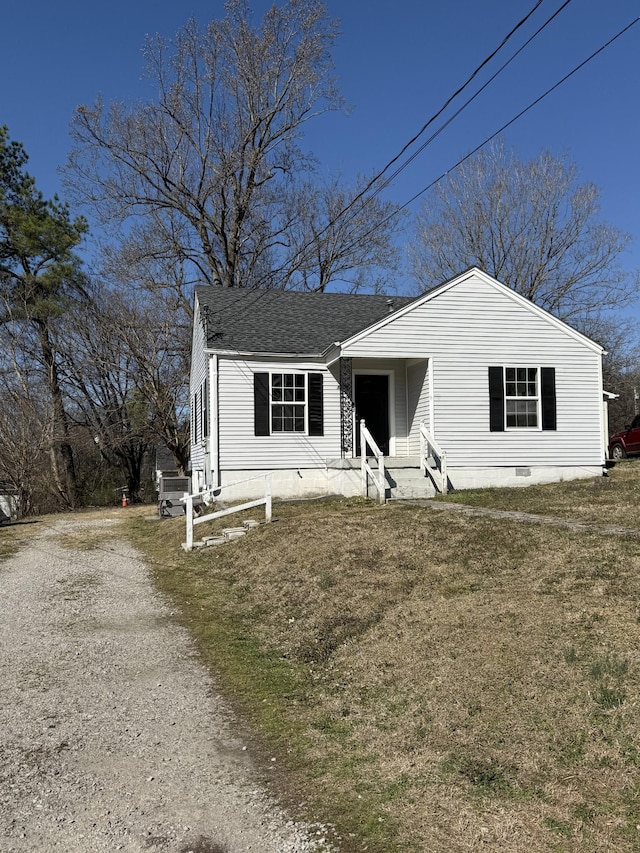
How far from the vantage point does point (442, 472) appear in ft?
48.6

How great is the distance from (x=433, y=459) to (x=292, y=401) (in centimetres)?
346

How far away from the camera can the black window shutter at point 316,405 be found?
52.8 feet

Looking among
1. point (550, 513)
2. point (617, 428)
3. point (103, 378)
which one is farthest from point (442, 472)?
point (617, 428)

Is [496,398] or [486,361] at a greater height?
[486,361]

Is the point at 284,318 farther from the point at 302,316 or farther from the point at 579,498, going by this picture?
the point at 579,498

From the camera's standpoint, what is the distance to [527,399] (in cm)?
1593

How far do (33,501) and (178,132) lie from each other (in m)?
15.5

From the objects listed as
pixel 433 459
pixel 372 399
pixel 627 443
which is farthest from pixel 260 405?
pixel 627 443

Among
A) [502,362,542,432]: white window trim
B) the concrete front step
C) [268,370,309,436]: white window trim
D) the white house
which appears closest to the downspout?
the white house

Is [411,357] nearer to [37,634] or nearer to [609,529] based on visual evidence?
[609,529]

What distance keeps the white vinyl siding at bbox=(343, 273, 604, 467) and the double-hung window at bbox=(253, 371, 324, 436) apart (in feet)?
4.97

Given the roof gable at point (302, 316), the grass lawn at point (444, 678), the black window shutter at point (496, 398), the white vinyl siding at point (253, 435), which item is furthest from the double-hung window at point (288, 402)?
the grass lawn at point (444, 678)

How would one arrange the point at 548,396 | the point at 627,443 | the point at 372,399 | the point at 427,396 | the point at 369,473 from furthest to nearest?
1. the point at 627,443
2. the point at 372,399
3. the point at 548,396
4. the point at 427,396
5. the point at 369,473

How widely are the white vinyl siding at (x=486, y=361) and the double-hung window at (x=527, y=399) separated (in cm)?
18
